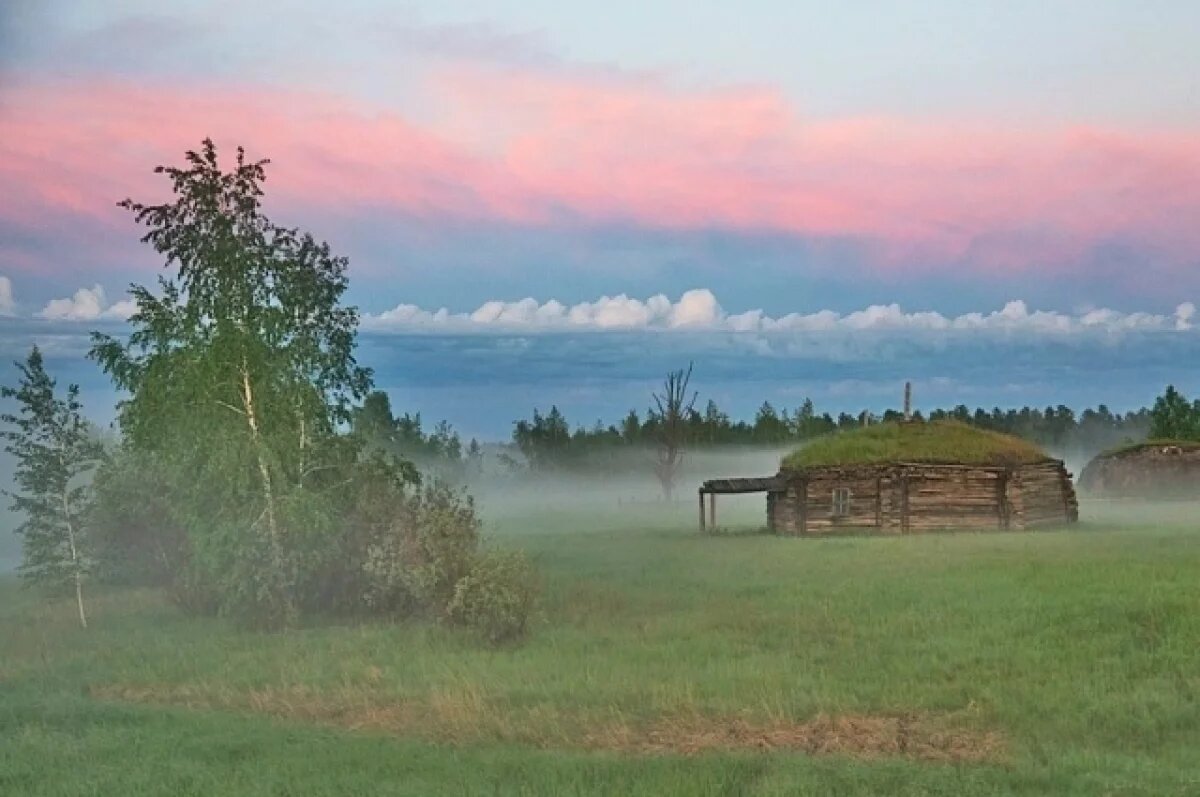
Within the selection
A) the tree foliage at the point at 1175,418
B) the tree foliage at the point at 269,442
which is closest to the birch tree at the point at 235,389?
the tree foliage at the point at 269,442

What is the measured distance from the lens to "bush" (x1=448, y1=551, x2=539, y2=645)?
25766mm

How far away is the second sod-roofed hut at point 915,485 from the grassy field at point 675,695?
1699 centimetres

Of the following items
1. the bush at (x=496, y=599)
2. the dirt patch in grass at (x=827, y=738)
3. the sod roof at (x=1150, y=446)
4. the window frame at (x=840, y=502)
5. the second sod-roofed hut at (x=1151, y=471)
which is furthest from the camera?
the sod roof at (x=1150, y=446)

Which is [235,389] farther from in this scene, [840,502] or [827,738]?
[840,502]

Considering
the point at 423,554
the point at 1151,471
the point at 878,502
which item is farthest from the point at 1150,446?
the point at 423,554

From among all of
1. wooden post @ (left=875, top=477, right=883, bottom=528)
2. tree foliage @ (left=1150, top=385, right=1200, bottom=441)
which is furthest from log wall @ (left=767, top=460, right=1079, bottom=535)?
tree foliage @ (left=1150, top=385, right=1200, bottom=441)

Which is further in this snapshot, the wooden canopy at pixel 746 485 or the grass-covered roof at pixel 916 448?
the wooden canopy at pixel 746 485

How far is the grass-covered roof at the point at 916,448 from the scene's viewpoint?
2036 inches

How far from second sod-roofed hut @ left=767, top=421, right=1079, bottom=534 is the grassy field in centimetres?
1699

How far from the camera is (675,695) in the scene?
1933cm

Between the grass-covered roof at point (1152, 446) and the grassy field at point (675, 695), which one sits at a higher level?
the grass-covered roof at point (1152, 446)

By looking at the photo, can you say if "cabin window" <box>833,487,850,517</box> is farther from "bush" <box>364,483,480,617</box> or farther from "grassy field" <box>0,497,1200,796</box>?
"bush" <box>364,483,480,617</box>

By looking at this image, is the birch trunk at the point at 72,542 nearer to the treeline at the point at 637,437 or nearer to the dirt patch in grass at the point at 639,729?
the dirt patch in grass at the point at 639,729

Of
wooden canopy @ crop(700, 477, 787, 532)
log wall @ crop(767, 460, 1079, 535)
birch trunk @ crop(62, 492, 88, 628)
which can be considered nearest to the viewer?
birch trunk @ crop(62, 492, 88, 628)
